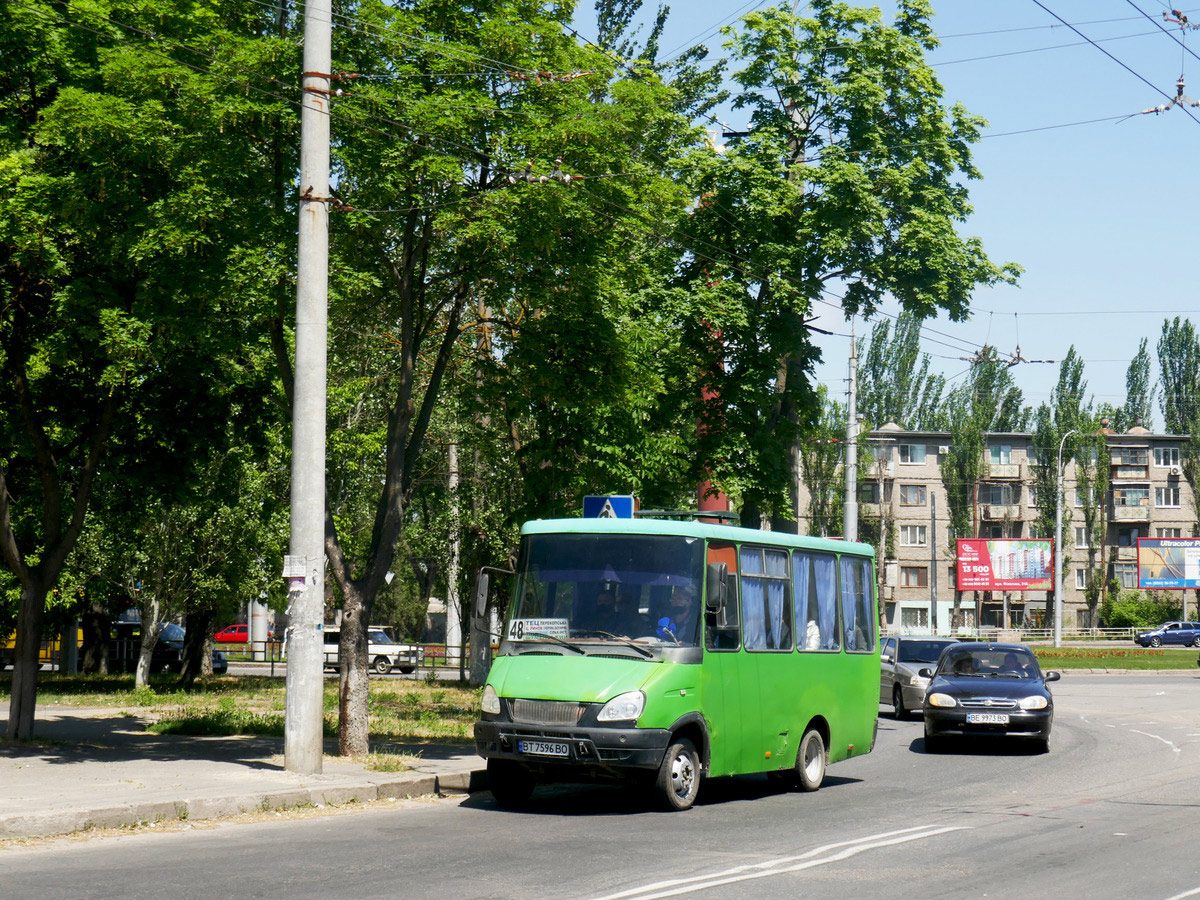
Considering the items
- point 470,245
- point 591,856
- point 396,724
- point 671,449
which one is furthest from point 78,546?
point 591,856

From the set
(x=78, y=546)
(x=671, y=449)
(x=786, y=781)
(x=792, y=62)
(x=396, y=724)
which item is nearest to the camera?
(x=786, y=781)

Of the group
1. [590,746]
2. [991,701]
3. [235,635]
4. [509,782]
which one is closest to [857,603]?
[991,701]

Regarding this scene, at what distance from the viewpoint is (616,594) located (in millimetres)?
12711

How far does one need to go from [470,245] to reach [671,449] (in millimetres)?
8688

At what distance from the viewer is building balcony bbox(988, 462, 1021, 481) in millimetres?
90863

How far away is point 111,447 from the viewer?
18.6 metres

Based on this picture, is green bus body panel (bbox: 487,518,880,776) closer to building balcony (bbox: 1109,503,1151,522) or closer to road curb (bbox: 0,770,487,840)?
road curb (bbox: 0,770,487,840)

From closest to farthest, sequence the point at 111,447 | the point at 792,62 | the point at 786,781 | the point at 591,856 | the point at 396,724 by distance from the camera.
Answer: the point at 591,856
the point at 786,781
the point at 111,447
the point at 396,724
the point at 792,62

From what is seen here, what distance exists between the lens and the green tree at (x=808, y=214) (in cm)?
2436

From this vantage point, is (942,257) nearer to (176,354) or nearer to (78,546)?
(176,354)

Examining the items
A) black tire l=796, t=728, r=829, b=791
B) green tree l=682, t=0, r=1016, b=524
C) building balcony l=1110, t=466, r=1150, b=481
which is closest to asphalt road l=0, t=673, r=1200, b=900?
black tire l=796, t=728, r=829, b=791

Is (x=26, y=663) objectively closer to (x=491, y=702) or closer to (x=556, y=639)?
(x=491, y=702)

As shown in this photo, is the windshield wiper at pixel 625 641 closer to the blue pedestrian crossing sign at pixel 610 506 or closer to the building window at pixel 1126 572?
the blue pedestrian crossing sign at pixel 610 506

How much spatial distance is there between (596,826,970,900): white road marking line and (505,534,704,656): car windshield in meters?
2.68
